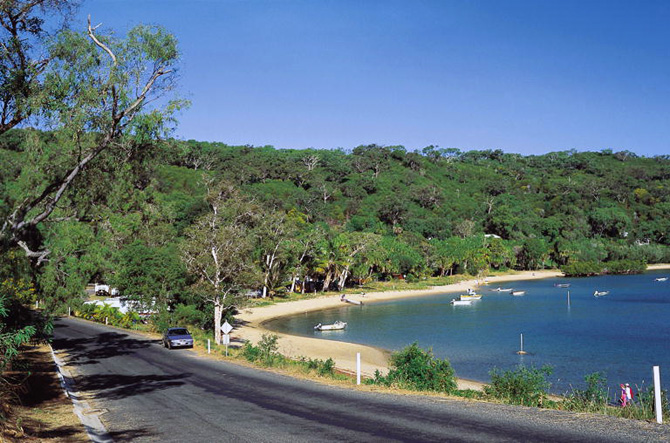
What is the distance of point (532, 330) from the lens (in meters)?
55.5

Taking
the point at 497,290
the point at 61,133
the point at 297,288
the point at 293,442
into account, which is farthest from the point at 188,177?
the point at 293,442

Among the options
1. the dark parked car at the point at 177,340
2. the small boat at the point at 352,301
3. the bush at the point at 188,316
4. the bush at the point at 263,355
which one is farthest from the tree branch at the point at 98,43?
the small boat at the point at 352,301

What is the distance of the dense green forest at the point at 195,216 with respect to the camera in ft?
57.2

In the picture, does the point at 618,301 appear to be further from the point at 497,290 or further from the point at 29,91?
the point at 29,91

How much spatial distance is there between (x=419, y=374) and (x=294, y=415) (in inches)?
310

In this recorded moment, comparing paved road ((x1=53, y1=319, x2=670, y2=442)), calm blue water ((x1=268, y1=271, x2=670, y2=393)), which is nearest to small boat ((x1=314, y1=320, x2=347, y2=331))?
calm blue water ((x1=268, y1=271, x2=670, y2=393))

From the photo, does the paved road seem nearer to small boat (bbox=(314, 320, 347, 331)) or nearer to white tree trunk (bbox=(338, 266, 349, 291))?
small boat (bbox=(314, 320, 347, 331))

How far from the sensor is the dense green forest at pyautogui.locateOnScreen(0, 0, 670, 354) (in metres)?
17.4

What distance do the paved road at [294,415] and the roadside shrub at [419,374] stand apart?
272 cm

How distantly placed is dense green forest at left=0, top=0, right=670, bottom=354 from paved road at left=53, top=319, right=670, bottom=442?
4.19 meters

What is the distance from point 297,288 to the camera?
93.4 meters

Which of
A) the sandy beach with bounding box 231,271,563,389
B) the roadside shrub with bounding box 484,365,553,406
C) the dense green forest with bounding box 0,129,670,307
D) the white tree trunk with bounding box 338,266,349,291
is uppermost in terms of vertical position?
the dense green forest with bounding box 0,129,670,307

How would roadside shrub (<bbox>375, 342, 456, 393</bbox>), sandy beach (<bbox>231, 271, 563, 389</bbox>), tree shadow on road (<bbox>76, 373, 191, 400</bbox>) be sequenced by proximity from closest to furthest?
tree shadow on road (<bbox>76, 373, 191, 400</bbox>), roadside shrub (<bbox>375, 342, 456, 393</bbox>), sandy beach (<bbox>231, 271, 563, 389</bbox>)

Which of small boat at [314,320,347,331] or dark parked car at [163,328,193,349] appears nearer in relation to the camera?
dark parked car at [163,328,193,349]
